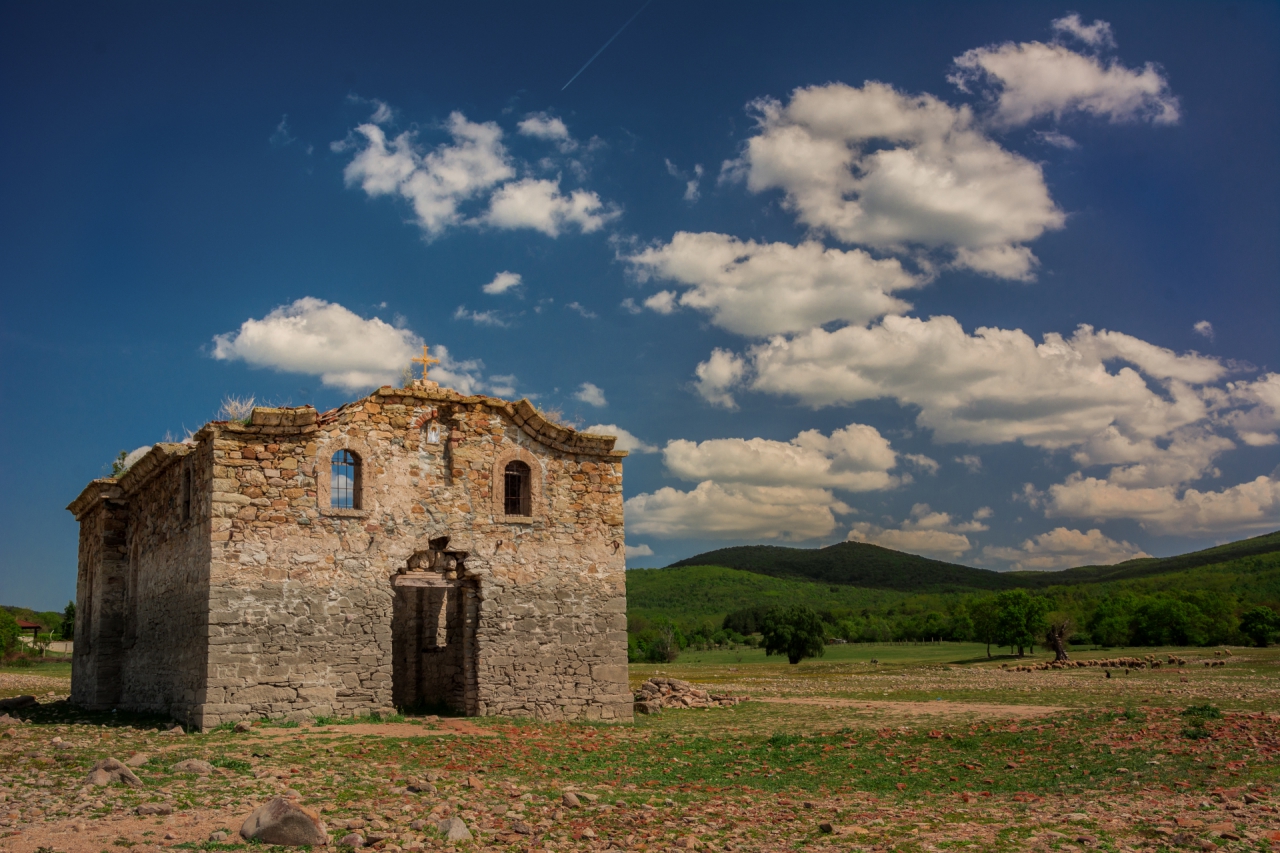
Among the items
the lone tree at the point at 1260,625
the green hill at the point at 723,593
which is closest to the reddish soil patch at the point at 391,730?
the lone tree at the point at 1260,625

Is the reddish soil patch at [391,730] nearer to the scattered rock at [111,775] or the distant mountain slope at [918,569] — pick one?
the scattered rock at [111,775]

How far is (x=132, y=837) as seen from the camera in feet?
28.3

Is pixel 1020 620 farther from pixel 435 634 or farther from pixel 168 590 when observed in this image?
pixel 168 590

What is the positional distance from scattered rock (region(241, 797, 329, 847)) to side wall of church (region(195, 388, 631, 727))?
8.86 meters

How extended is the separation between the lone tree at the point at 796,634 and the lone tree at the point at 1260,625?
90.8 feet

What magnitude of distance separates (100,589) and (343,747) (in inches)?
548

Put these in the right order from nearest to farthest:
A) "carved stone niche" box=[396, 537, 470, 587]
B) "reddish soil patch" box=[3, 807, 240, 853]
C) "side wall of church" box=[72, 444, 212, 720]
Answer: "reddish soil patch" box=[3, 807, 240, 853]
"side wall of church" box=[72, 444, 212, 720]
"carved stone niche" box=[396, 537, 470, 587]

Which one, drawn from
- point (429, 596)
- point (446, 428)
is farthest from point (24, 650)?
point (446, 428)

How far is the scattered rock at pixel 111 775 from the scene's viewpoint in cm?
1085

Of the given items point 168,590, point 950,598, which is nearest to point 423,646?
point 168,590

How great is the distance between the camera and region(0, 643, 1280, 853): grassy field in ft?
30.5

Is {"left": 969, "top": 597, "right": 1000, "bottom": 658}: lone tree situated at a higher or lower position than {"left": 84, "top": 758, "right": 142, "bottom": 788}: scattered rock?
lower

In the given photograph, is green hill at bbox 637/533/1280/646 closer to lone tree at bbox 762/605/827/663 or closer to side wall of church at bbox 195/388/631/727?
lone tree at bbox 762/605/827/663

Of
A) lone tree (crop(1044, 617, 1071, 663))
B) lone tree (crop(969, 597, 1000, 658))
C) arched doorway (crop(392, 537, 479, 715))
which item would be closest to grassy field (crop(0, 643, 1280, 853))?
arched doorway (crop(392, 537, 479, 715))
